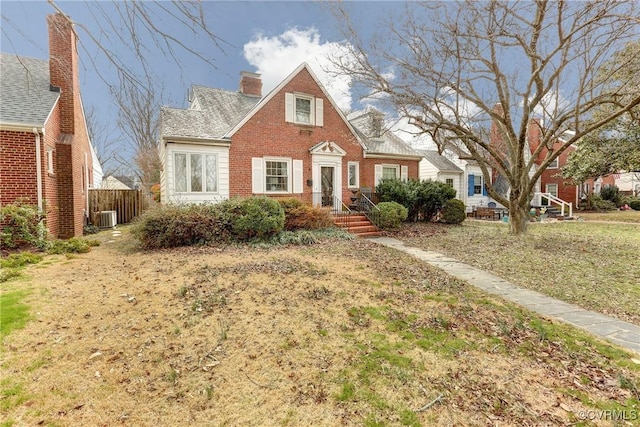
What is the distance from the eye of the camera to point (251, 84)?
16.6 m

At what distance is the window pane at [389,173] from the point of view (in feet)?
55.2

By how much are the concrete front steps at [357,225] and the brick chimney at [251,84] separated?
8.71 m

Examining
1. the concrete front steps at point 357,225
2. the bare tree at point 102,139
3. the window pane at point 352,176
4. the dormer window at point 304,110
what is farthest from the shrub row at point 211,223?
the bare tree at point 102,139

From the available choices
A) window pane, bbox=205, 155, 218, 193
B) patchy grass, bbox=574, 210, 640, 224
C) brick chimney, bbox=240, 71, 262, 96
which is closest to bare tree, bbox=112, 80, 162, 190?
brick chimney, bbox=240, 71, 262, 96

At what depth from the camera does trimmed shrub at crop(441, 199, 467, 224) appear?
14.9 meters

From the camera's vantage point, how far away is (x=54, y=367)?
3014mm

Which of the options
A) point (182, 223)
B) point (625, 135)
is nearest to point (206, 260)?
point (182, 223)

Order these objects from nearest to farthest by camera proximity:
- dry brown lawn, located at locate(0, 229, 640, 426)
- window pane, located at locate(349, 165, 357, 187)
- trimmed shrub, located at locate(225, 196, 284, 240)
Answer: dry brown lawn, located at locate(0, 229, 640, 426), trimmed shrub, located at locate(225, 196, 284, 240), window pane, located at locate(349, 165, 357, 187)

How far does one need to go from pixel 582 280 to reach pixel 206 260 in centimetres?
778

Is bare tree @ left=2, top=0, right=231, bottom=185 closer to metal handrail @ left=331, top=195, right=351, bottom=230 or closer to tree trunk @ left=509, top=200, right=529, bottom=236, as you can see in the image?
metal handrail @ left=331, top=195, right=351, bottom=230

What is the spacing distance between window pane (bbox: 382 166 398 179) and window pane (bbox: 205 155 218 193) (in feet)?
28.3

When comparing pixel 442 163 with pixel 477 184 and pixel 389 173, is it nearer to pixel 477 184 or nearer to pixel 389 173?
pixel 477 184

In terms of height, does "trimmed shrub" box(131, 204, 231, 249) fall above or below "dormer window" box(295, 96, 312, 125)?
below

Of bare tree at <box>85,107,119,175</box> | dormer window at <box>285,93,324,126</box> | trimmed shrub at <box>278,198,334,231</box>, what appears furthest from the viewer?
bare tree at <box>85,107,119,175</box>
